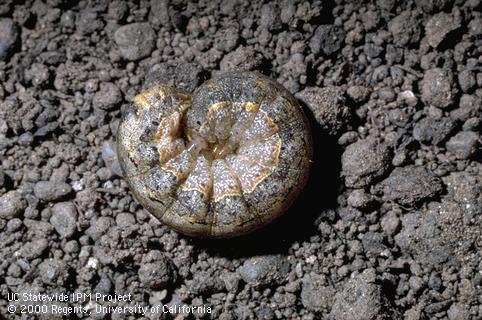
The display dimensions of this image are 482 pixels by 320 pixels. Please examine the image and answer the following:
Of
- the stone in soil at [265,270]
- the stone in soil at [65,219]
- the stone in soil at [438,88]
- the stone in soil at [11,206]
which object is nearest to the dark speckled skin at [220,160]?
the stone in soil at [265,270]

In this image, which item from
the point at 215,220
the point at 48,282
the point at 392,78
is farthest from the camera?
the point at 392,78

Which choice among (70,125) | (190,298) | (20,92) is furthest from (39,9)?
(190,298)

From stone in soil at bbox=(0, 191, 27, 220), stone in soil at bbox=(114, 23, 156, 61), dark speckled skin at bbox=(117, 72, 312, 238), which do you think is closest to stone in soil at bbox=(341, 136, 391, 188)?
dark speckled skin at bbox=(117, 72, 312, 238)

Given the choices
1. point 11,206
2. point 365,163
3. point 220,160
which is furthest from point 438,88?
point 11,206

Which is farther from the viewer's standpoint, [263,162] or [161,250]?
[161,250]

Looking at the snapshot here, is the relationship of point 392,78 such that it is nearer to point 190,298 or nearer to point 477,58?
point 477,58

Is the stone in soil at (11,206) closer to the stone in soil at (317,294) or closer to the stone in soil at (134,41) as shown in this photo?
the stone in soil at (134,41)

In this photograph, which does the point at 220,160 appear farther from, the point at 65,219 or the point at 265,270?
the point at 65,219

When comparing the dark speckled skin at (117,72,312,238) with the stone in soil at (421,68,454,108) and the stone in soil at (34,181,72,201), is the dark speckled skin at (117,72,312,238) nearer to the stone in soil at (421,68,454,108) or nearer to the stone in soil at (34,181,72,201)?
the stone in soil at (34,181,72,201)

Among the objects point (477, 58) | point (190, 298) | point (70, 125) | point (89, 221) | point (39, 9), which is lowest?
point (190, 298)
